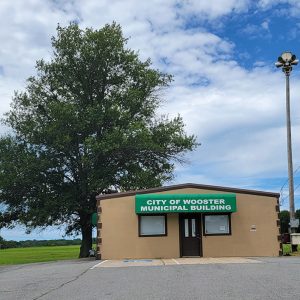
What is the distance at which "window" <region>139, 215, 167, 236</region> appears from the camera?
1000 inches

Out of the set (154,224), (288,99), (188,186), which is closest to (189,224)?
(154,224)

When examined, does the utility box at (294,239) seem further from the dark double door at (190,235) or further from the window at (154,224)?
the window at (154,224)

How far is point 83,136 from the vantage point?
35875mm

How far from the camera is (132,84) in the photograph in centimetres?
3862

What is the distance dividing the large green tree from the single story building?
29.3ft

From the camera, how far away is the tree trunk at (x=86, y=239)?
3709 centimetres

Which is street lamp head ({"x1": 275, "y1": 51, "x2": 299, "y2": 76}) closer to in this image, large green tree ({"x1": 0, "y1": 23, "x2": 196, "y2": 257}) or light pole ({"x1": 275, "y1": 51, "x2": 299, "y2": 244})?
light pole ({"x1": 275, "y1": 51, "x2": 299, "y2": 244})

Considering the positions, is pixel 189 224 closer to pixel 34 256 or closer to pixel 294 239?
pixel 294 239

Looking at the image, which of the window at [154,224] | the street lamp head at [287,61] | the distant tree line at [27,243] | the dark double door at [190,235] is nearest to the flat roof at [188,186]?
the window at [154,224]

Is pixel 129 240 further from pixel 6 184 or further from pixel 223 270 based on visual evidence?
pixel 6 184

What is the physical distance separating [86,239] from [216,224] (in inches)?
566

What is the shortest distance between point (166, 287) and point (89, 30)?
28.7 metres

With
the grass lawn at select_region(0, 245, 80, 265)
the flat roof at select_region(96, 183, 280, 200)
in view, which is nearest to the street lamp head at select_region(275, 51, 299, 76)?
the flat roof at select_region(96, 183, 280, 200)

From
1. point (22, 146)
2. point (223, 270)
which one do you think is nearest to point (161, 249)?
point (223, 270)
